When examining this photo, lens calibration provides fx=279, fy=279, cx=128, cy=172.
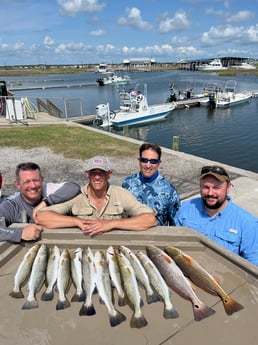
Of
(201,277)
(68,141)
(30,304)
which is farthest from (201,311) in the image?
(68,141)

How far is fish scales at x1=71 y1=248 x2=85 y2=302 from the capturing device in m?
1.79

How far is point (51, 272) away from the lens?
2004 mm

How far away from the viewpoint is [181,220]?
9.63 ft

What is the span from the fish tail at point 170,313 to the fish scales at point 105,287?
242 mm

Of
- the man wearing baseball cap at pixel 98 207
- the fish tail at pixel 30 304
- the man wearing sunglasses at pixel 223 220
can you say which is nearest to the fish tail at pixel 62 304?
the fish tail at pixel 30 304

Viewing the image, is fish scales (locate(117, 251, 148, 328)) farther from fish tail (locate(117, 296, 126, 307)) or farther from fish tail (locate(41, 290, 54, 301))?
fish tail (locate(41, 290, 54, 301))

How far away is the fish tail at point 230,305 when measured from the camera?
5.33 ft

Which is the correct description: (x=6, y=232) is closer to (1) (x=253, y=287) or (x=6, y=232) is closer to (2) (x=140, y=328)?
(2) (x=140, y=328)

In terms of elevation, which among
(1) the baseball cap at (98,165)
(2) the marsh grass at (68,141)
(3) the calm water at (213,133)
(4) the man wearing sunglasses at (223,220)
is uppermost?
(1) the baseball cap at (98,165)

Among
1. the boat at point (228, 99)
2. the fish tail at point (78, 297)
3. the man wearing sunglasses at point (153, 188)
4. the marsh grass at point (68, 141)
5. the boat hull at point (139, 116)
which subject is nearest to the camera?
the fish tail at point (78, 297)

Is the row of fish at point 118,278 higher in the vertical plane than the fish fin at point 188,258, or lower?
lower

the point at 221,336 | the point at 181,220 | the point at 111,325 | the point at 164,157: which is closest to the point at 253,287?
the point at 221,336

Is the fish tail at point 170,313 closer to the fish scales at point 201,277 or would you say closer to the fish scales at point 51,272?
the fish scales at point 201,277

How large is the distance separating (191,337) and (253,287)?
2.00ft
